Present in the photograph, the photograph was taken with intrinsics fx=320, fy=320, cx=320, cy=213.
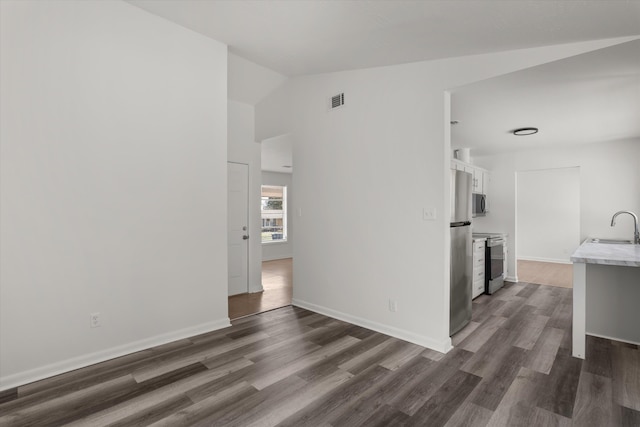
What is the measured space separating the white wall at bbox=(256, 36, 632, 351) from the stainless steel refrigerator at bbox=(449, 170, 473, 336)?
0.33m

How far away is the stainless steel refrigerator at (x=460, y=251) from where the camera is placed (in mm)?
3211

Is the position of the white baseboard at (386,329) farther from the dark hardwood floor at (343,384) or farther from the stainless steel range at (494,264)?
the stainless steel range at (494,264)

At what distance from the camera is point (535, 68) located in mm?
2535

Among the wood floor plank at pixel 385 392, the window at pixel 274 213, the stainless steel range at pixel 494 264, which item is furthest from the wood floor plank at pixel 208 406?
the window at pixel 274 213

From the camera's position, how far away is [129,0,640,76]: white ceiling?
202 centimetres

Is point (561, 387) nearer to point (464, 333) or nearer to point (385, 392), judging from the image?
point (464, 333)

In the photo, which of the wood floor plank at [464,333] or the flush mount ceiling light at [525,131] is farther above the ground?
the flush mount ceiling light at [525,131]

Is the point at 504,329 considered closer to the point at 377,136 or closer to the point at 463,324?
the point at 463,324

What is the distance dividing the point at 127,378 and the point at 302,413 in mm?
1398

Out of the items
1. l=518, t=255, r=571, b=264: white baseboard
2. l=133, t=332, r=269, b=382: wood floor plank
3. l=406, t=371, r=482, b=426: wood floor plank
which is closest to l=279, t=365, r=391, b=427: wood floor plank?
l=406, t=371, r=482, b=426: wood floor plank

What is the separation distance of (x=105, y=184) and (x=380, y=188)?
255 cm

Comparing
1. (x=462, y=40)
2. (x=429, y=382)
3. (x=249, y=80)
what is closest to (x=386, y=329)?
(x=429, y=382)

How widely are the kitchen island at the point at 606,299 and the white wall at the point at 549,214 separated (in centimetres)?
497

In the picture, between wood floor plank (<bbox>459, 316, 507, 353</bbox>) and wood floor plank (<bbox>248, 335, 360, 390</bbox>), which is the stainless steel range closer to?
wood floor plank (<bbox>459, 316, 507, 353</bbox>)
